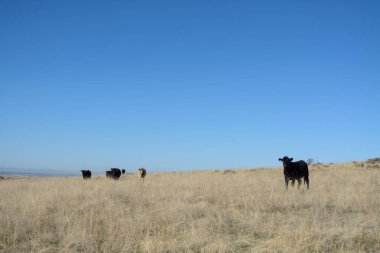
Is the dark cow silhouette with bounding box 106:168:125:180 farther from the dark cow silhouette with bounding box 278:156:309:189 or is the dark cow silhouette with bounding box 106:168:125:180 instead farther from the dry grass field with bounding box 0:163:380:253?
the dry grass field with bounding box 0:163:380:253

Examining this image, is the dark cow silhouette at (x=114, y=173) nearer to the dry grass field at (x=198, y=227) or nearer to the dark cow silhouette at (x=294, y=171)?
the dark cow silhouette at (x=294, y=171)

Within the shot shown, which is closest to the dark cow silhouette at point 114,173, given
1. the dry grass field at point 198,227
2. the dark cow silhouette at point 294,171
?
the dark cow silhouette at point 294,171

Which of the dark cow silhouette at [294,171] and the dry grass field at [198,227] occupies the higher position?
the dark cow silhouette at [294,171]

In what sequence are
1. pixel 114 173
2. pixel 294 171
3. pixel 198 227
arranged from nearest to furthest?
pixel 198 227 < pixel 294 171 < pixel 114 173

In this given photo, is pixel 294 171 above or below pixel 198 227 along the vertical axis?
above

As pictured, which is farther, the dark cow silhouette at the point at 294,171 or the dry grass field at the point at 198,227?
the dark cow silhouette at the point at 294,171

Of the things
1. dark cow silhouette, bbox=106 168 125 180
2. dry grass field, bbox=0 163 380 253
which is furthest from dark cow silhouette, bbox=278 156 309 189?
dark cow silhouette, bbox=106 168 125 180

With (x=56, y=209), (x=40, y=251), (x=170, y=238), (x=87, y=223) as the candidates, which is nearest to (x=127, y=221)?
(x=87, y=223)

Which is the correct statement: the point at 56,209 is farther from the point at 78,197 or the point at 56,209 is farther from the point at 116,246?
the point at 116,246

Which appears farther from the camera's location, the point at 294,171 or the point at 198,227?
the point at 294,171

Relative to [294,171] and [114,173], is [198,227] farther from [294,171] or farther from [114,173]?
[114,173]

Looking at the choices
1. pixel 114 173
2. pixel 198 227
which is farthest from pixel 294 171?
pixel 114 173

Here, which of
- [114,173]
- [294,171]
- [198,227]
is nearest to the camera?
[198,227]

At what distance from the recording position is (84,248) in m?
7.49
